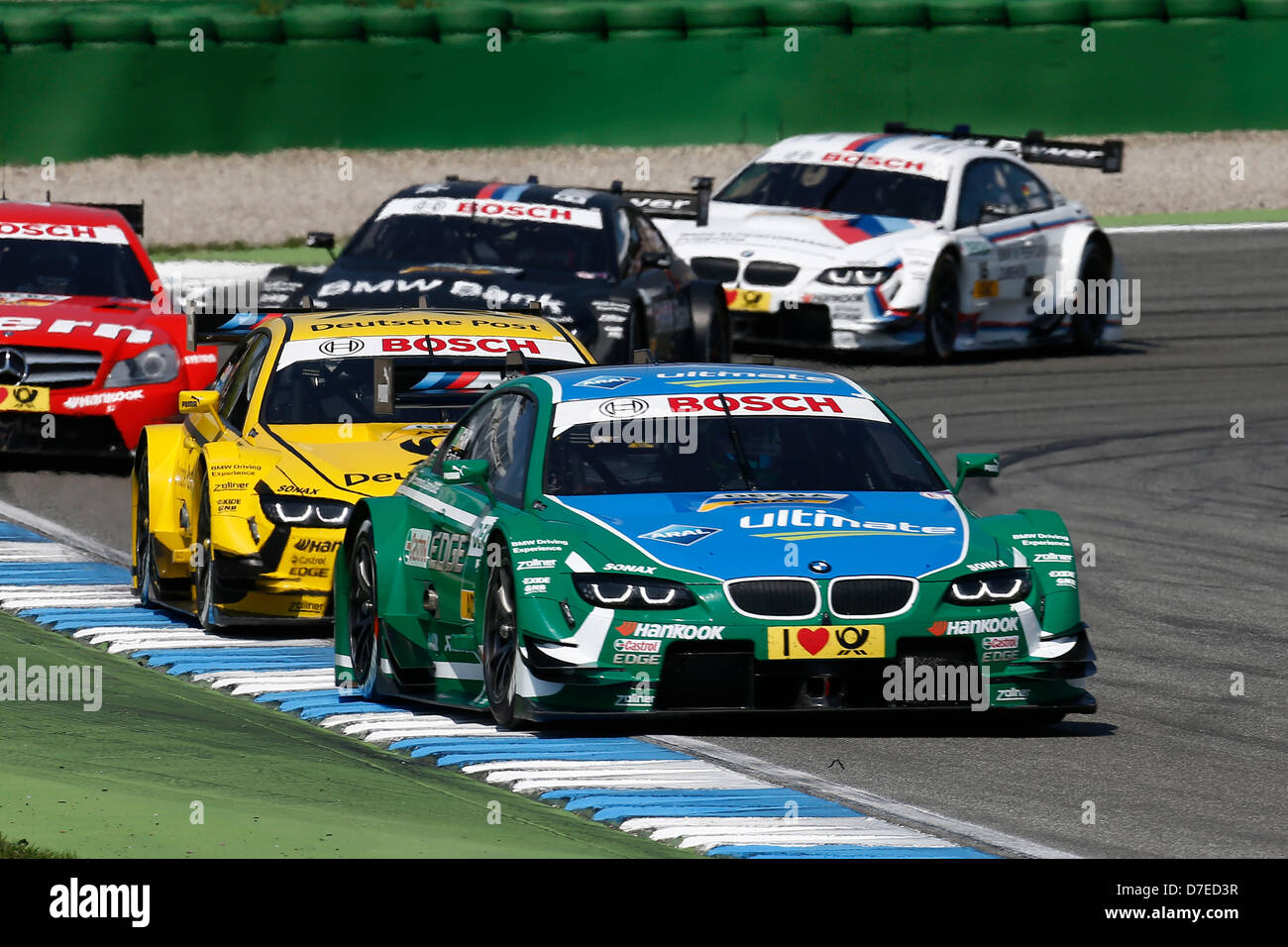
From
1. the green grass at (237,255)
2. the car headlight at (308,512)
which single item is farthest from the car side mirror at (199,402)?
the green grass at (237,255)

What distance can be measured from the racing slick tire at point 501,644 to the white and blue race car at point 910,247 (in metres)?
10.0

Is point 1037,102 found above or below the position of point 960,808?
above

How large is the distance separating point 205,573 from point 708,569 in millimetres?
3459

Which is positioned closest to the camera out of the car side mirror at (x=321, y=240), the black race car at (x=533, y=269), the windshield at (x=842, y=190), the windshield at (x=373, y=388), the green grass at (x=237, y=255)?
the windshield at (x=373, y=388)

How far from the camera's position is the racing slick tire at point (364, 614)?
32.8 feet

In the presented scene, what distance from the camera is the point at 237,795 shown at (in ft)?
24.8

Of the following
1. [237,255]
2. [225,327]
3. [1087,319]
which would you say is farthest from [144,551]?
[237,255]

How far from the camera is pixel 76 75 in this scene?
25.3m

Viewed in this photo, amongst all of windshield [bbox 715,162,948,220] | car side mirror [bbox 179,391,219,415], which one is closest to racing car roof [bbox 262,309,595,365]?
car side mirror [bbox 179,391,219,415]

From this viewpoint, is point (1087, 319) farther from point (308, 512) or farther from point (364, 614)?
point (364, 614)

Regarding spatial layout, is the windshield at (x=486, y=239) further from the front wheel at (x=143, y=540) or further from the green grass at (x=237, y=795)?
the green grass at (x=237, y=795)
